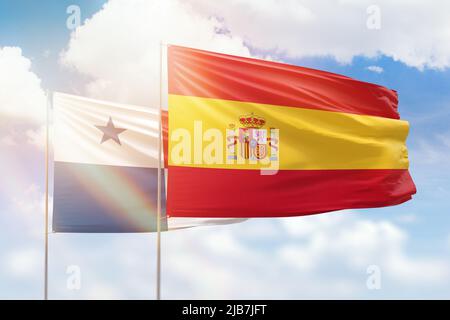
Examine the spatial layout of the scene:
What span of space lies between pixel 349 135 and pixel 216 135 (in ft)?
6.66

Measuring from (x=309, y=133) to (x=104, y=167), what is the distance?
394cm

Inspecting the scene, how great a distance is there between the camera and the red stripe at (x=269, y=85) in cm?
661

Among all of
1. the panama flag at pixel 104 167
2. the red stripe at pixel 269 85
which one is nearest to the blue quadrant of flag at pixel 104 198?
the panama flag at pixel 104 167

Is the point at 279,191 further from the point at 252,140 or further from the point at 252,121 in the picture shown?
the point at 252,121

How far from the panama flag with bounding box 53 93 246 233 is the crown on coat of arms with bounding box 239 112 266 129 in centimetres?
263

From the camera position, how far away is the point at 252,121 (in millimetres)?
6805

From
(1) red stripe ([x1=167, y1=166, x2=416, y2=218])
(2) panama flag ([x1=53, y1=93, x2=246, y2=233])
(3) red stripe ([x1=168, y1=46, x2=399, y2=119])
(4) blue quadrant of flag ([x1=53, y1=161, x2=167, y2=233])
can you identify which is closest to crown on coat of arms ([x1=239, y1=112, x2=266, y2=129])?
(3) red stripe ([x1=168, y1=46, x2=399, y2=119])

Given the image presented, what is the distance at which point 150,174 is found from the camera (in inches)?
384

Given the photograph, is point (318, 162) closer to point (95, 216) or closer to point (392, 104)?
point (392, 104)

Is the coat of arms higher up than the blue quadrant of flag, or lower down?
higher up

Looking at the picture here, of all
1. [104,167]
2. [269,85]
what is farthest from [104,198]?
[269,85]

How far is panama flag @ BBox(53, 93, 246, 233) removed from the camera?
9.20 metres

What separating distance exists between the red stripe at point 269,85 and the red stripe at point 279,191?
0.92 m

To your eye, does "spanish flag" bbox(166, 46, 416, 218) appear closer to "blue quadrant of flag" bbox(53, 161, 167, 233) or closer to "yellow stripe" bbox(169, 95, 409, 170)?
"yellow stripe" bbox(169, 95, 409, 170)
